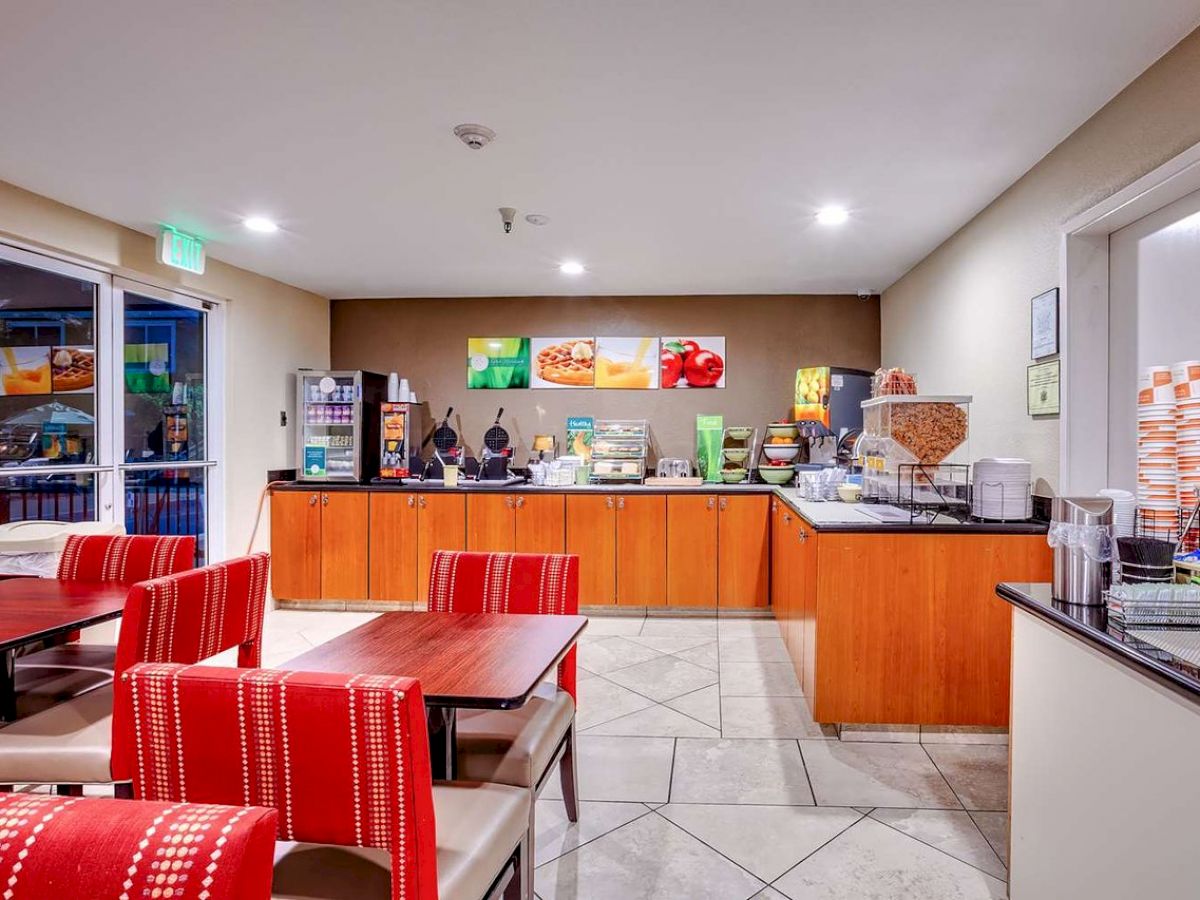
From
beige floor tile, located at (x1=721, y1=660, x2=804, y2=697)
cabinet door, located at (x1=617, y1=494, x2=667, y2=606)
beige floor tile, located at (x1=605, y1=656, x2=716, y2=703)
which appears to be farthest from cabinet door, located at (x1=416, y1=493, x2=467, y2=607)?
beige floor tile, located at (x1=721, y1=660, x2=804, y2=697)

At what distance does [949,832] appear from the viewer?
7.38 ft

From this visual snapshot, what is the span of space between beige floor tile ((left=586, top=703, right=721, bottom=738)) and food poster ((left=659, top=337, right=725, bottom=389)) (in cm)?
302

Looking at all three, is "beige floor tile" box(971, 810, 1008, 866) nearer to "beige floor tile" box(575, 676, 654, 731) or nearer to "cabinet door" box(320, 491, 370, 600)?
"beige floor tile" box(575, 676, 654, 731)

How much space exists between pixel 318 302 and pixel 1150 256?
5.47 metres

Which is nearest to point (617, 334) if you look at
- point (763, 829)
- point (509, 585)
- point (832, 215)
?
point (832, 215)

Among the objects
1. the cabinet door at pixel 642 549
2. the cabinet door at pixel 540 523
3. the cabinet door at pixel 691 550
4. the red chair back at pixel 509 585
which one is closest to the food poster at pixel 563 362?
the cabinet door at pixel 540 523

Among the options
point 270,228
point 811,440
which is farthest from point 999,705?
point 270,228

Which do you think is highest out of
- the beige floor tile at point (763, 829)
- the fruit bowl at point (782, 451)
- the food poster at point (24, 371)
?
the food poster at point (24, 371)

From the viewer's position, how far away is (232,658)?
387cm

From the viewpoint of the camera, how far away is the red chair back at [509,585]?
2289 millimetres

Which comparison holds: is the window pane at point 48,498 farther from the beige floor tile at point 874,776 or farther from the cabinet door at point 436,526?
the beige floor tile at point 874,776

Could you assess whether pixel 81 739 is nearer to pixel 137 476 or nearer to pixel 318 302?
pixel 137 476

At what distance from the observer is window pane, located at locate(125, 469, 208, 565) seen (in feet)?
13.8

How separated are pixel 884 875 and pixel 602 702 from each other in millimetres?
1586
